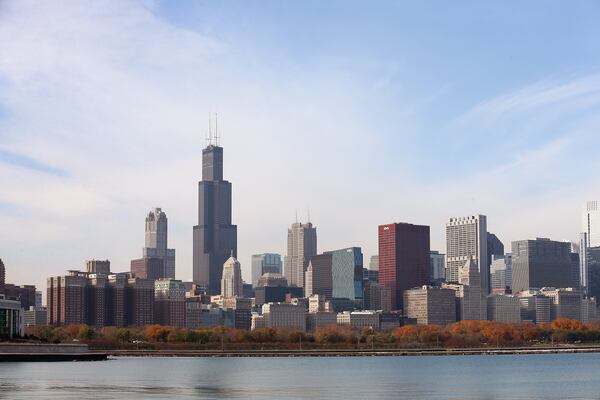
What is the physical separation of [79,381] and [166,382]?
332 inches

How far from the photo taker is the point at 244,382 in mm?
118000

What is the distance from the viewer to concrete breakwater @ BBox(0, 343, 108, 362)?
16750cm

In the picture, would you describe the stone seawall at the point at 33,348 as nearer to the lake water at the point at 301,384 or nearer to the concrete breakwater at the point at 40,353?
the concrete breakwater at the point at 40,353

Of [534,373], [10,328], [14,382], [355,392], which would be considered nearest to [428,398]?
[355,392]

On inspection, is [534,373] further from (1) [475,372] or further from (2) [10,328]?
(2) [10,328]

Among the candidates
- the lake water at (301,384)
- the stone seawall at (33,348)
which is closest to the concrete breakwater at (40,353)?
the stone seawall at (33,348)

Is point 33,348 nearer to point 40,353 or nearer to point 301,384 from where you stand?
point 40,353

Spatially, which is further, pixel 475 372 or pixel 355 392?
pixel 475 372

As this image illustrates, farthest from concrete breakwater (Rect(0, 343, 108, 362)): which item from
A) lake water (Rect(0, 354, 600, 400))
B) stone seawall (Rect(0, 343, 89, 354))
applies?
lake water (Rect(0, 354, 600, 400))

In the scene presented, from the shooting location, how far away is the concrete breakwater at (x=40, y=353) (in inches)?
6594

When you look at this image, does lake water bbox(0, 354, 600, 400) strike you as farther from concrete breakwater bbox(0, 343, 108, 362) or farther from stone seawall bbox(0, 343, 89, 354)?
stone seawall bbox(0, 343, 89, 354)

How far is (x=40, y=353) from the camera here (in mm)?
172500

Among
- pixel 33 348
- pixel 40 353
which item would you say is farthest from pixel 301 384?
pixel 33 348

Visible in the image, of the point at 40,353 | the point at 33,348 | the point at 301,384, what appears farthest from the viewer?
the point at 33,348
